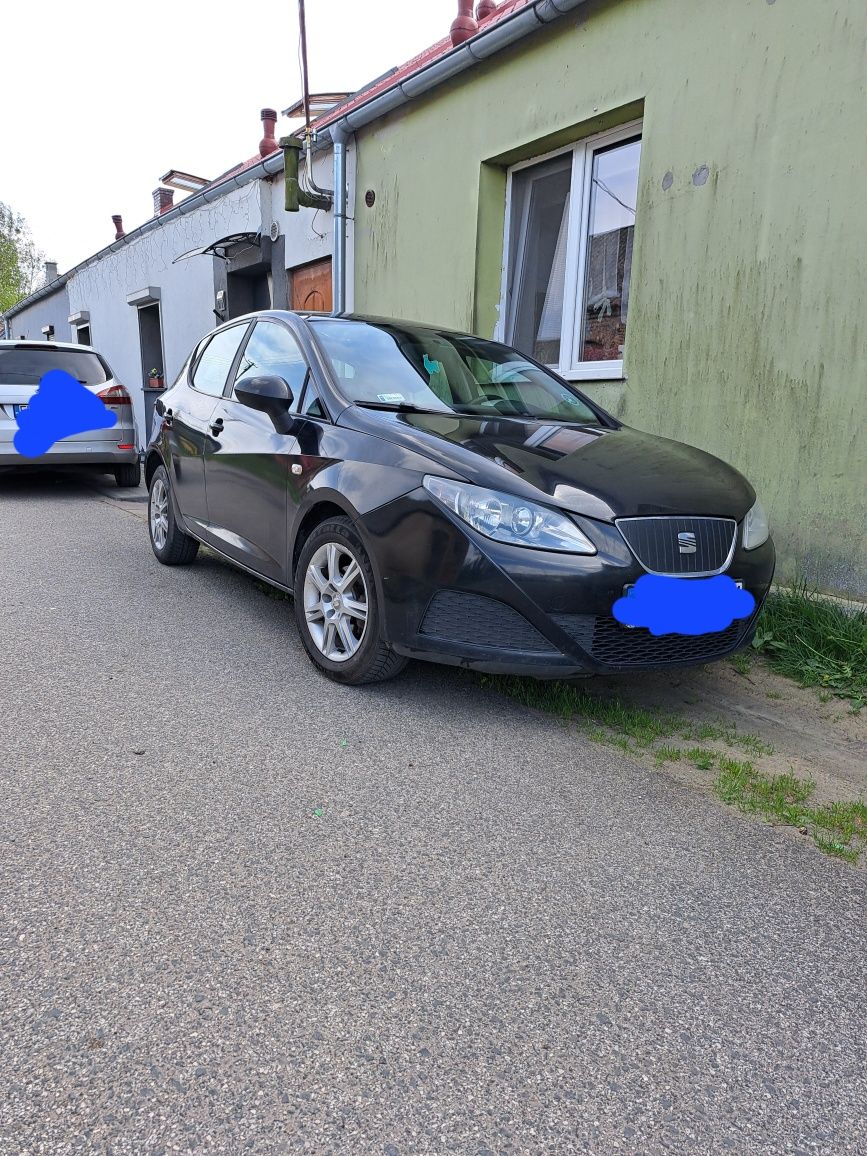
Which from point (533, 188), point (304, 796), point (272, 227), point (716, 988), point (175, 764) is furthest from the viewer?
point (272, 227)

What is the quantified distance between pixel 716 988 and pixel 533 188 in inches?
269

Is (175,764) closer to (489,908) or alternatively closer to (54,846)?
Result: (54,846)

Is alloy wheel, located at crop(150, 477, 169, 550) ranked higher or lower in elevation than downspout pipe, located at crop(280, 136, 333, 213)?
lower

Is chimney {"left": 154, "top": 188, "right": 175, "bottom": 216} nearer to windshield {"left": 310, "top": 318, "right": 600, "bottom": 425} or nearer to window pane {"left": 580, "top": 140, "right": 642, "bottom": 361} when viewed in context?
window pane {"left": 580, "top": 140, "right": 642, "bottom": 361}

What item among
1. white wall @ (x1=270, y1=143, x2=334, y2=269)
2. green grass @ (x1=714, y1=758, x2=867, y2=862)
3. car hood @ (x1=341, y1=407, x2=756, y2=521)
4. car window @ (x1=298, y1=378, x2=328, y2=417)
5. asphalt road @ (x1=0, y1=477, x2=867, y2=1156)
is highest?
white wall @ (x1=270, y1=143, x2=334, y2=269)

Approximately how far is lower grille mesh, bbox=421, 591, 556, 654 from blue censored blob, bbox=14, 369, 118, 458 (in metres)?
6.90

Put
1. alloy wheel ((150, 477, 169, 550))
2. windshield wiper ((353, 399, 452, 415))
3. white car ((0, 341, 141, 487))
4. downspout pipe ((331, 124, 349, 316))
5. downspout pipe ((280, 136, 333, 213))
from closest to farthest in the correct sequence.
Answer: windshield wiper ((353, 399, 452, 415))
alloy wheel ((150, 477, 169, 550))
white car ((0, 341, 141, 487))
downspout pipe ((331, 124, 349, 316))
downspout pipe ((280, 136, 333, 213))

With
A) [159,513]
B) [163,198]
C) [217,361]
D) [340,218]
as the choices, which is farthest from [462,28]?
[163,198]

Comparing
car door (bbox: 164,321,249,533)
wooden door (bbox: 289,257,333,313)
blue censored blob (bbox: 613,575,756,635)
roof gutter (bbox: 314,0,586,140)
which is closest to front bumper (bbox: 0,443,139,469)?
wooden door (bbox: 289,257,333,313)

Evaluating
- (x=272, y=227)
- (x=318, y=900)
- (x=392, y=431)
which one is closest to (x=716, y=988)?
(x=318, y=900)

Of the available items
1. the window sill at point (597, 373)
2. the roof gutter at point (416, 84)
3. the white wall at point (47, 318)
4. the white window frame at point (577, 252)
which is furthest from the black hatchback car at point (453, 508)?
the white wall at point (47, 318)

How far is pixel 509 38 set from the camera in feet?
21.4

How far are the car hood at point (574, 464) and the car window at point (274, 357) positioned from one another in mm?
592

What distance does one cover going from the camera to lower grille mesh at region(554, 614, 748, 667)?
3.03m
